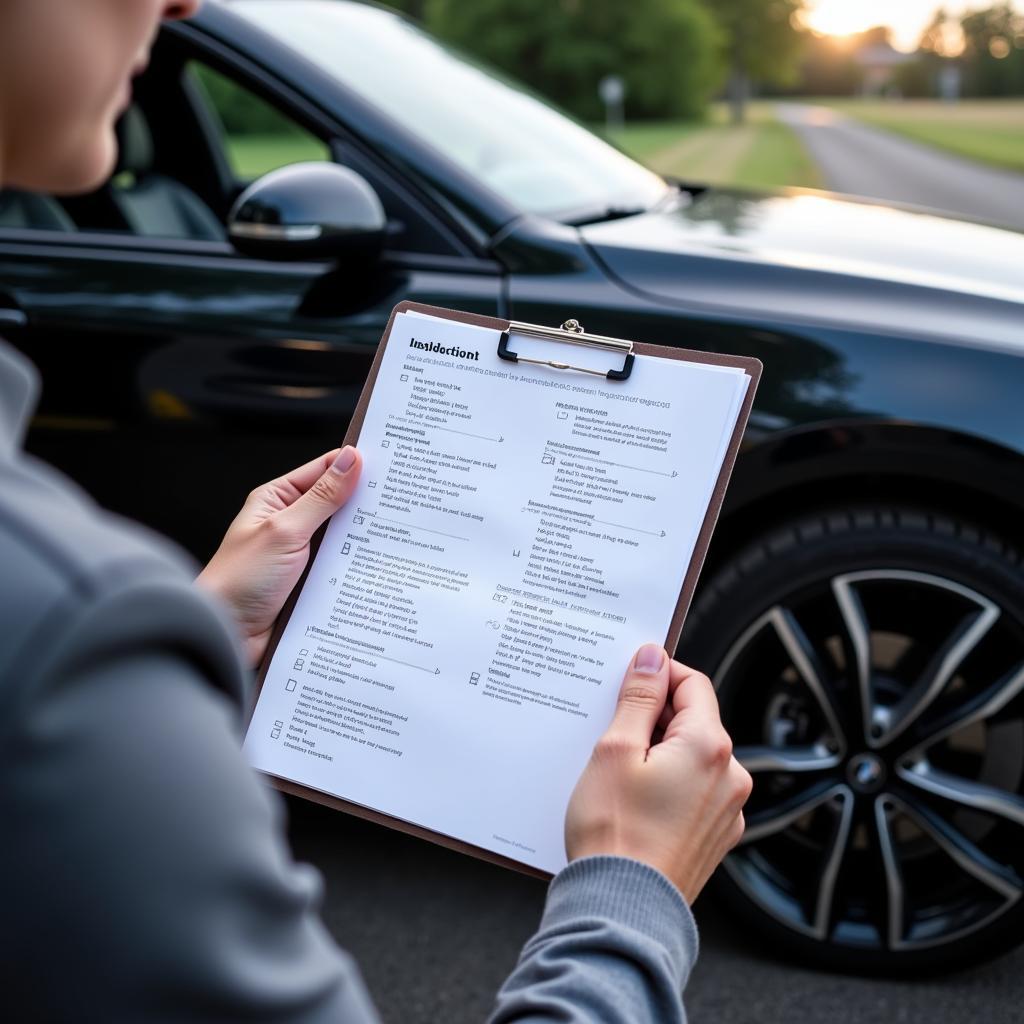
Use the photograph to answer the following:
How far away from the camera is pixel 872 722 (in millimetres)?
2088

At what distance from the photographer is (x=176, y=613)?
51cm

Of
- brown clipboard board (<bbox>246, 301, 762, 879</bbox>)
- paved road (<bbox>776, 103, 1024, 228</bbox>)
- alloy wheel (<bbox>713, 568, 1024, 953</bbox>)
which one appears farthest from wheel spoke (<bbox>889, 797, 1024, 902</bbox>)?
paved road (<bbox>776, 103, 1024, 228</bbox>)

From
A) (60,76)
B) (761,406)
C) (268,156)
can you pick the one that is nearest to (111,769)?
(60,76)

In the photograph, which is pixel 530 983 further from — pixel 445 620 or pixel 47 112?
pixel 47 112

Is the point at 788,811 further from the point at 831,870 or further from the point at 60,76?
the point at 60,76

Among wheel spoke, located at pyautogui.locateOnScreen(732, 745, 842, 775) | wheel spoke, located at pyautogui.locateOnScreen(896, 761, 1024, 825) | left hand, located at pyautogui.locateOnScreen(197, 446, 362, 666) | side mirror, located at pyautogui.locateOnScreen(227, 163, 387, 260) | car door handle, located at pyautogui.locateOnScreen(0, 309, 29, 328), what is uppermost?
side mirror, located at pyautogui.locateOnScreen(227, 163, 387, 260)

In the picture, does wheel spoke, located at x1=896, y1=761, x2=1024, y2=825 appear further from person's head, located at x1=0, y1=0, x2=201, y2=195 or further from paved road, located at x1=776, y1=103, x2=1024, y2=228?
paved road, located at x1=776, y1=103, x2=1024, y2=228

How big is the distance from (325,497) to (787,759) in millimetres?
1176

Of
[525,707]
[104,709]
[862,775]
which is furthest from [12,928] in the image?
[862,775]

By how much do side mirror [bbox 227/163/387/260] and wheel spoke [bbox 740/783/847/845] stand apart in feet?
4.06

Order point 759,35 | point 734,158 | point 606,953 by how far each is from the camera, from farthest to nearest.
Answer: point 759,35 → point 734,158 → point 606,953

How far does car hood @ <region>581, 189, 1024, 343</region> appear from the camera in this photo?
6.91 ft

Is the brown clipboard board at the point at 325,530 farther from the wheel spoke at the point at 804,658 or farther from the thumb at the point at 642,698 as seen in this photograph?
the wheel spoke at the point at 804,658

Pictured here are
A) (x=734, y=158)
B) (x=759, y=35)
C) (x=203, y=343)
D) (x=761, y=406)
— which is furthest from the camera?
(x=759, y=35)
